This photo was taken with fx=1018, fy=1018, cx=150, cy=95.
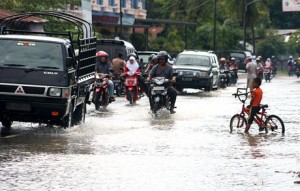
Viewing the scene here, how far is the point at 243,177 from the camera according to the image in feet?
43.9

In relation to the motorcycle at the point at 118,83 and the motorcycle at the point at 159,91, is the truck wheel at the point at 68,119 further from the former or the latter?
the motorcycle at the point at 118,83

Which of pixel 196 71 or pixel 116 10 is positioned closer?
pixel 196 71

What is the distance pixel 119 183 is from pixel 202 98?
24260 millimetres

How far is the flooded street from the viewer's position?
1270cm

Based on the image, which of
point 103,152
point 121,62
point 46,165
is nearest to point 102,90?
point 121,62

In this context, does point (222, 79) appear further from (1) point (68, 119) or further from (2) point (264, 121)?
(1) point (68, 119)

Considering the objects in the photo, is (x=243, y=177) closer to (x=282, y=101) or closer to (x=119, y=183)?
(x=119, y=183)

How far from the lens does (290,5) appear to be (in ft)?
353

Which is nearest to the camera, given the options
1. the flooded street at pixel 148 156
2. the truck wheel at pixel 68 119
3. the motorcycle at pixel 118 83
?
the flooded street at pixel 148 156

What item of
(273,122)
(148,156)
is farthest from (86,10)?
(148,156)

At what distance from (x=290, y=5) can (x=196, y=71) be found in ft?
227

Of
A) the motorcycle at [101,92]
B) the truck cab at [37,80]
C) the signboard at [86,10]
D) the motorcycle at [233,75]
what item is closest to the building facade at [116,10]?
the motorcycle at [233,75]

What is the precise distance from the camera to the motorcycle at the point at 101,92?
91.8 ft

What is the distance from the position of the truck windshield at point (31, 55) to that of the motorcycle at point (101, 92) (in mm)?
8046
